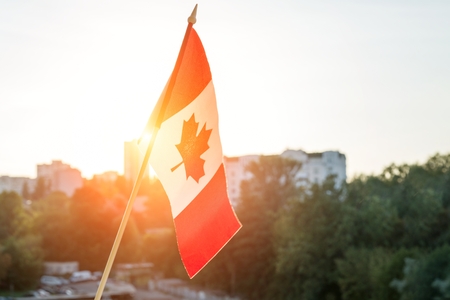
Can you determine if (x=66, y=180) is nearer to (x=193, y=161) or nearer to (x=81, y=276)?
(x=81, y=276)

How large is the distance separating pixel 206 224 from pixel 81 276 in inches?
2265

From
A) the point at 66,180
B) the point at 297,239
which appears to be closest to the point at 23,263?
the point at 297,239

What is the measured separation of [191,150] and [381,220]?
39.8 meters

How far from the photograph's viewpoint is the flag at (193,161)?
5207 millimetres

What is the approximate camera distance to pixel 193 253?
530 centimetres

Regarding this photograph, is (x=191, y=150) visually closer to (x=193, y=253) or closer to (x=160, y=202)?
(x=193, y=253)

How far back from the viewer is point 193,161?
18.0 feet

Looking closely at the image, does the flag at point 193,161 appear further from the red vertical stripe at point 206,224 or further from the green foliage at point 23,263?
the green foliage at point 23,263

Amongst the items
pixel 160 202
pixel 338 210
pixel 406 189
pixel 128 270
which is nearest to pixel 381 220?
pixel 338 210

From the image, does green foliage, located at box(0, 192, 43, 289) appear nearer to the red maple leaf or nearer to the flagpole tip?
the red maple leaf

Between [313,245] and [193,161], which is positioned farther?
[313,245]

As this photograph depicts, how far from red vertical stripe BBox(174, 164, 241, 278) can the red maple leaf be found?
19cm

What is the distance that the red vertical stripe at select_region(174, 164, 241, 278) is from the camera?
17.4 feet

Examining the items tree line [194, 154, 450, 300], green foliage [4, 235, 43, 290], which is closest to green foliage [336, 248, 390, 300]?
tree line [194, 154, 450, 300]
